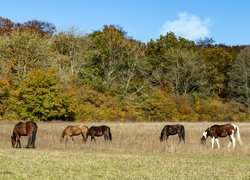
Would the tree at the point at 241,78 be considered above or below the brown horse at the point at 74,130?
above

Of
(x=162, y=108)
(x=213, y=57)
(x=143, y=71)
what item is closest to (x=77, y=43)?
(x=143, y=71)

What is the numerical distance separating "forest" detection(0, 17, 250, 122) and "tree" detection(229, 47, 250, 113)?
0.47ft

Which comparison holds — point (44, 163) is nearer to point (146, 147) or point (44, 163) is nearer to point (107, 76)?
point (146, 147)

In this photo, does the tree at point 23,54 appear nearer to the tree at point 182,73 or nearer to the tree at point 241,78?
the tree at point 182,73

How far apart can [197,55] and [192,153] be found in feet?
166

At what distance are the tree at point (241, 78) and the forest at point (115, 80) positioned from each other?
0.14 m

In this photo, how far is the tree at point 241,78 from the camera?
65.4 m

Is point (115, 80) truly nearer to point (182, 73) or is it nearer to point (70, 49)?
point (70, 49)

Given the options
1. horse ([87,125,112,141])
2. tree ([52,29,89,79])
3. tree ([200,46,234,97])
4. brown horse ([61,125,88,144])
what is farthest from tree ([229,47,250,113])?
brown horse ([61,125,88,144])

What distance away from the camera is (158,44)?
74938mm

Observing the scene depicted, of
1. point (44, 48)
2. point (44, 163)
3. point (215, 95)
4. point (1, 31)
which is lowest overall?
point (44, 163)

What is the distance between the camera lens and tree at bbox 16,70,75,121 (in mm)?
47094

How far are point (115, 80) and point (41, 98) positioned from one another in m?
15.9

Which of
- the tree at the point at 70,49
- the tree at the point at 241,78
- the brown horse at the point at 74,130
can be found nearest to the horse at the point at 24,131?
the brown horse at the point at 74,130
